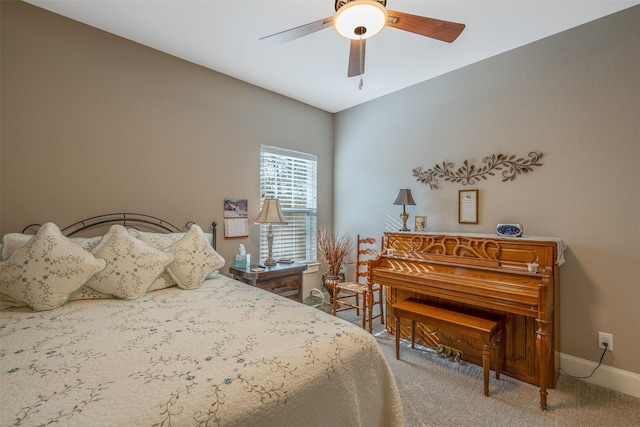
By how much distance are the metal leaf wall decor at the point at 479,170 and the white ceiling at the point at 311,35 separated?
0.97m

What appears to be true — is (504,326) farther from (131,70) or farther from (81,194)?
(131,70)

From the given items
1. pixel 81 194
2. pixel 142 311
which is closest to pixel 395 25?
pixel 142 311

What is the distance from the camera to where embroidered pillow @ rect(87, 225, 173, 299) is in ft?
5.88

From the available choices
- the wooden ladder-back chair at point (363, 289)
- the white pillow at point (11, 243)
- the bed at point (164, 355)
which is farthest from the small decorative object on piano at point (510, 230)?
the white pillow at point (11, 243)

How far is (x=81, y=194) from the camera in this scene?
220 centimetres

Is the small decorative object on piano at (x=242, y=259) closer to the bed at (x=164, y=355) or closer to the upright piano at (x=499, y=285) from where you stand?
the bed at (x=164, y=355)

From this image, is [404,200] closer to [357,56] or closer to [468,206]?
[468,206]

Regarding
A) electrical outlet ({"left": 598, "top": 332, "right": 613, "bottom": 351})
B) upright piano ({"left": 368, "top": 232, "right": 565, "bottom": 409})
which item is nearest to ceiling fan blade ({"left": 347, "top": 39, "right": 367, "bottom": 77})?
upright piano ({"left": 368, "top": 232, "right": 565, "bottom": 409})

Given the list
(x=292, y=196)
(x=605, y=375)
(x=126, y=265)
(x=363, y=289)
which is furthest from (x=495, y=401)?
(x=292, y=196)

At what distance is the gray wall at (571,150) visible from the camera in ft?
6.58

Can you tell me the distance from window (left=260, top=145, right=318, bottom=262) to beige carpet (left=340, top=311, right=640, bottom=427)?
185 cm

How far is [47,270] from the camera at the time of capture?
1619mm

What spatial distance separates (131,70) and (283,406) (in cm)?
282

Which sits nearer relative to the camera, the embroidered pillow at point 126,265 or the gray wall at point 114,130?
the embroidered pillow at point 126,265
